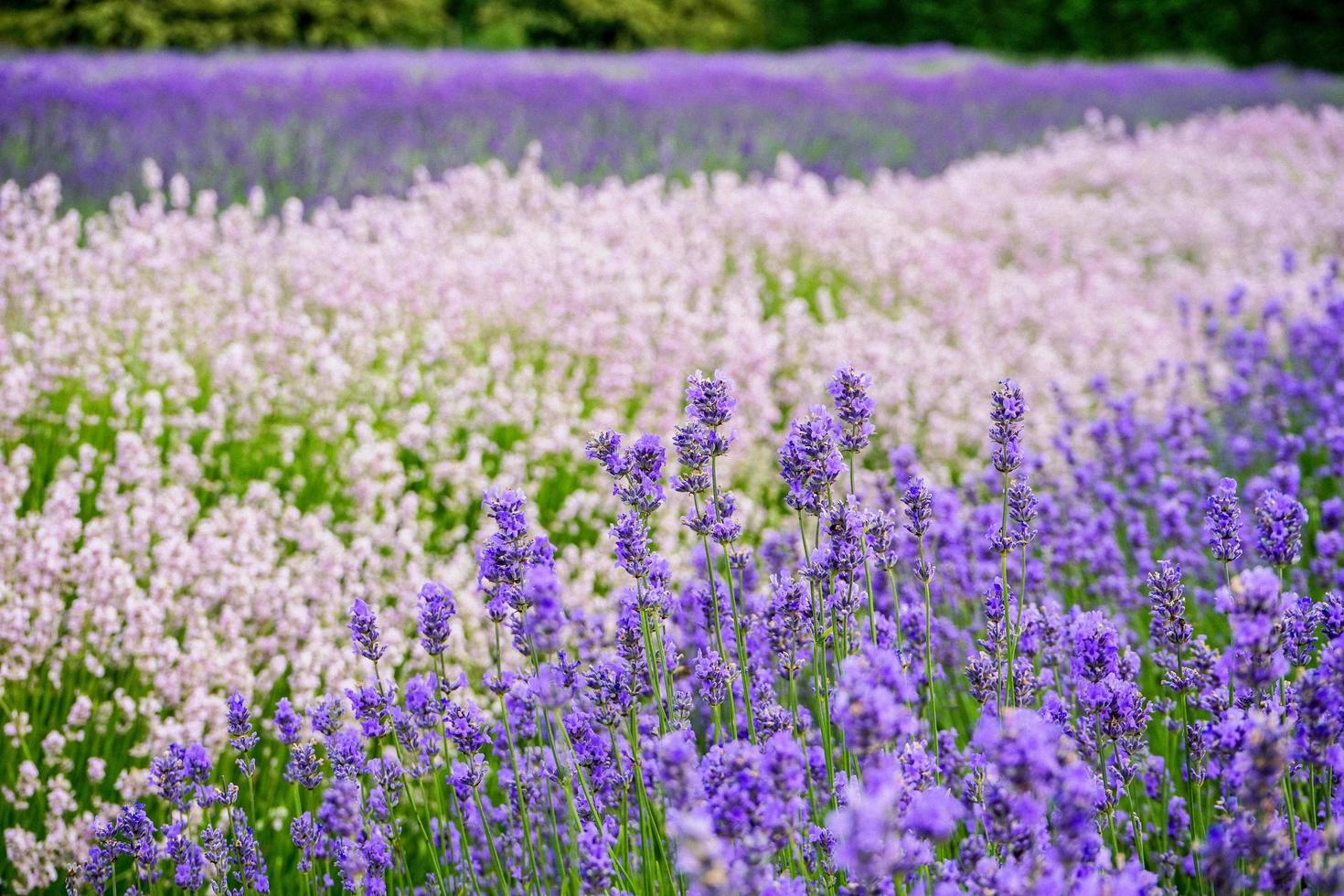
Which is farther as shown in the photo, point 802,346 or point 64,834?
point 802,346

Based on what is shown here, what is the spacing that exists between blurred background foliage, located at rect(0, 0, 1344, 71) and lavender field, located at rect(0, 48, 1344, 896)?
32.5ft

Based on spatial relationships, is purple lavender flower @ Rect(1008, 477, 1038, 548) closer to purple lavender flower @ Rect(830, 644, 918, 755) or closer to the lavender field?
the lavender field

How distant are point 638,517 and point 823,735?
0.42 meters

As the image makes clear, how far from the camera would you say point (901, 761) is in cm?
144

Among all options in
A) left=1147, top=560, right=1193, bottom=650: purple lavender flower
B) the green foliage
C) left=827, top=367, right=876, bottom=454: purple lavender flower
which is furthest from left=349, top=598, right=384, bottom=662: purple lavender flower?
the green foliage

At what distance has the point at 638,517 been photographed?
1.52m

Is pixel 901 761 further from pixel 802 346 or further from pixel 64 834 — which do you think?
pixel 802 346

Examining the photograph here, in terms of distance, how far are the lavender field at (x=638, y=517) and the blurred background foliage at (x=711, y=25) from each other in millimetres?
9920

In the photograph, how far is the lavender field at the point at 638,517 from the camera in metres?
1.40

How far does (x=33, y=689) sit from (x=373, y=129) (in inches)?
235

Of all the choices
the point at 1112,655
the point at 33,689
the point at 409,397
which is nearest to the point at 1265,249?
the point at 409,397

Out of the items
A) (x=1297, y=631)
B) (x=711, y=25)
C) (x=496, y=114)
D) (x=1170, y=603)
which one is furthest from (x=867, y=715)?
(x=711, y=25)

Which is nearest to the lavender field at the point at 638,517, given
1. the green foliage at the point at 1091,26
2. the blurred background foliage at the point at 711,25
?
the blurred background foliage at the point at 711,25

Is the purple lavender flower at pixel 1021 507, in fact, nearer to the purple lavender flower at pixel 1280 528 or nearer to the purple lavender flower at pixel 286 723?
the purple lavender flower at pixel 1280 528
